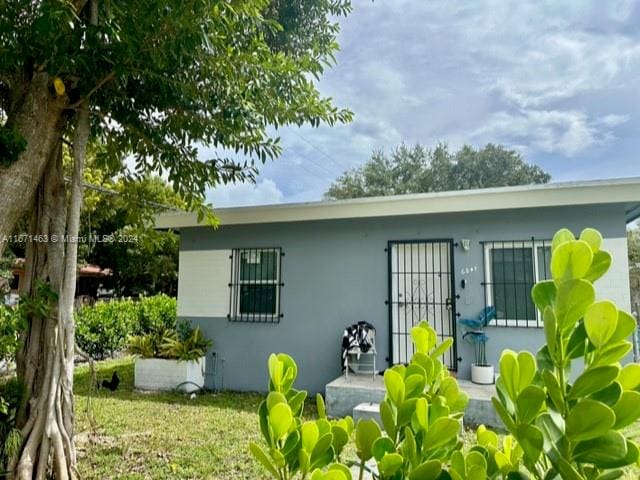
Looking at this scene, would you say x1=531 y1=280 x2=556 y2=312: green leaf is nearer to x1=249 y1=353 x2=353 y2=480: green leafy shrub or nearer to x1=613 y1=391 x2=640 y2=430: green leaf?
x1=613 y1=391 x2=640 y2=430: green leaf

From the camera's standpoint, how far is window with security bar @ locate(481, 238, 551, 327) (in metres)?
5.79

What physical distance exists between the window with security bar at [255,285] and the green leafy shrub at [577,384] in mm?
6618

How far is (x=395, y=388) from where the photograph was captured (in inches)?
29.3

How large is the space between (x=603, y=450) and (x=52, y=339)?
4.20 meters

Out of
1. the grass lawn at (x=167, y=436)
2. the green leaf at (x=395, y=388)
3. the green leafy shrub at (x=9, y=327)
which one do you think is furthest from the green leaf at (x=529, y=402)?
the green leafy shrub at (x=9, y=327)

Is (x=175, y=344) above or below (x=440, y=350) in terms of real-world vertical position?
below

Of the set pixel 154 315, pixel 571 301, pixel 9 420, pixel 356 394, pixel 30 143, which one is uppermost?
pixel 30 143

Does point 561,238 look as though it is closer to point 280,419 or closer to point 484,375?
point 280,419

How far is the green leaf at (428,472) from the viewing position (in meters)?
0.61

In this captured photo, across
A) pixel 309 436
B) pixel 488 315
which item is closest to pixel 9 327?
pixel 309 436

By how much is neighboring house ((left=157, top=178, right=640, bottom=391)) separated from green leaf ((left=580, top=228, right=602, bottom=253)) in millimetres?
5526

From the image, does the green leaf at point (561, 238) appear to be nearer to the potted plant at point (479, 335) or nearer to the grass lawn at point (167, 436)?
the grass lawn at point (167, 436)

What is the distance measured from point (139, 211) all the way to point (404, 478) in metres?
5.40

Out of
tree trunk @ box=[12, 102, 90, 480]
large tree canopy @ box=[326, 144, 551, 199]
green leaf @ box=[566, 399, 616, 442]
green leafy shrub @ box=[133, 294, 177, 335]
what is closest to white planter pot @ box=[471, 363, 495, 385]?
tree trunk @ box=[12, 102, 90, 480]
